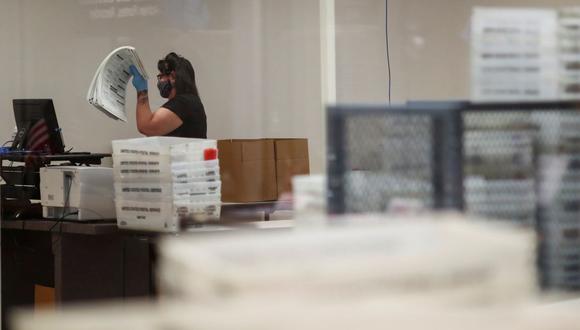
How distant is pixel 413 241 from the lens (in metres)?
0.79

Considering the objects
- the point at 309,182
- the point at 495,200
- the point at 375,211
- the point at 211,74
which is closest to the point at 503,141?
the point at 495,200

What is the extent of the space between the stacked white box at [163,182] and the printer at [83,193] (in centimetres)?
21

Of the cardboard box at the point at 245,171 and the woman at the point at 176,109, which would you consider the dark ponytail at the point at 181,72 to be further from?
the cardboard box at the point at 245,171

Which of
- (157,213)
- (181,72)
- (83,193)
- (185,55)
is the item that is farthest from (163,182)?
(185,55)

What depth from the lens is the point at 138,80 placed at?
4504 mm

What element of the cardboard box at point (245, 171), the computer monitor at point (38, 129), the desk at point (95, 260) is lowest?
the desk at point (95, 260)

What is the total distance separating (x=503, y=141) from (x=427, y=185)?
0.12m

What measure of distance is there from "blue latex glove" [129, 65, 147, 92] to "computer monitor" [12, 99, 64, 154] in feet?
1.38

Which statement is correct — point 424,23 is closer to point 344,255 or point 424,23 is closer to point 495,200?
point 495,200

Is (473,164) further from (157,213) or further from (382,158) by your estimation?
(157,213)

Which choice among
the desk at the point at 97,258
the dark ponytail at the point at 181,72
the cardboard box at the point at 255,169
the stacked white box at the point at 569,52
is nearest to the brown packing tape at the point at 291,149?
the cardboard box at the point at 255,169

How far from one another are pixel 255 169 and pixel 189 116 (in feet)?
1.56

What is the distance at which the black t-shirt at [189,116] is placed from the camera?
166 inches

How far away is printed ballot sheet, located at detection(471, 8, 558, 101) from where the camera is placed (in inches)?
45.4
